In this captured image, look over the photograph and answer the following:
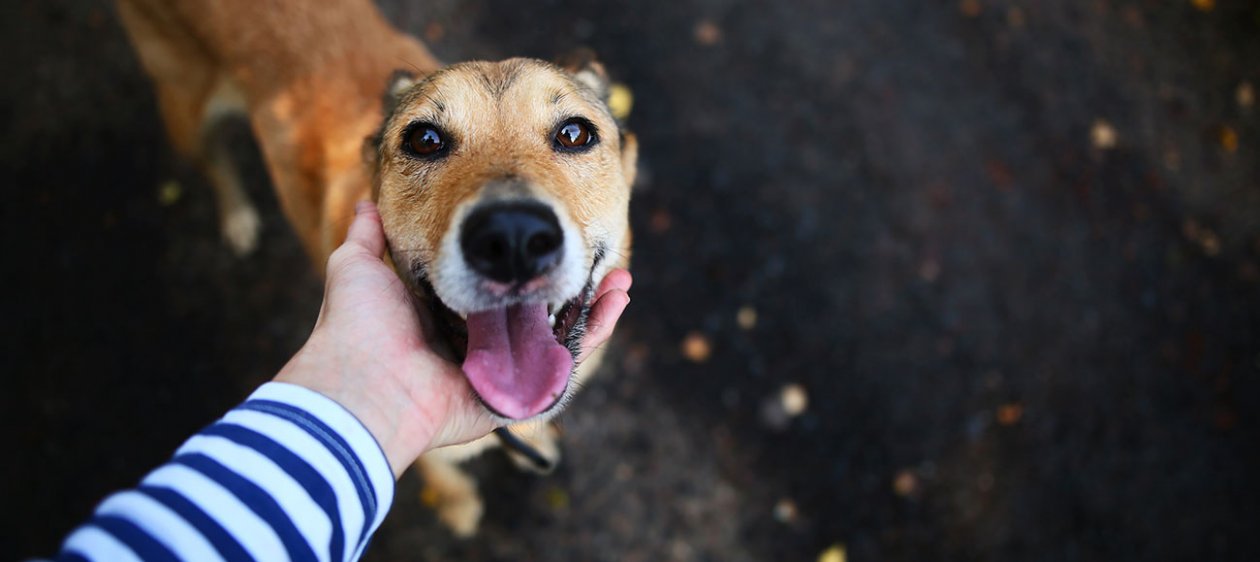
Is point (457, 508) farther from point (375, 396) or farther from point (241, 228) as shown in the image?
point (241, 228)

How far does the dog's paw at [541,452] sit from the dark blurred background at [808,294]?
0.25 m

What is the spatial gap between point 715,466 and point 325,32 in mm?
3343

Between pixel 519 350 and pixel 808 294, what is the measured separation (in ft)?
9.53

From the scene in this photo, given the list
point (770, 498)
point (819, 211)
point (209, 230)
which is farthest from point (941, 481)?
point (209, 230)

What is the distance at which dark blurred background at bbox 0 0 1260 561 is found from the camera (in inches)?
165

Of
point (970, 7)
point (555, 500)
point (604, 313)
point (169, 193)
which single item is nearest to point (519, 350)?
point (604, 313)

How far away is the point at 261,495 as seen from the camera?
1624 mm

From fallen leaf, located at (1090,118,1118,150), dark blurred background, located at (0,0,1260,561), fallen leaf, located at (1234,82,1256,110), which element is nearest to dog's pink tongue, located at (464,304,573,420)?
dark blurred background, located at (0,0,1260,561)

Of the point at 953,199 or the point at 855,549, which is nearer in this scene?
the point at 855,549

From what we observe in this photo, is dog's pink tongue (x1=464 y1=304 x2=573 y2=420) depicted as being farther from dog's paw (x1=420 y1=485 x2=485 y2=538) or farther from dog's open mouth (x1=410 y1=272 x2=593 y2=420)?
dog's paw (x1=420 y1=485 x2=485 y2=538)

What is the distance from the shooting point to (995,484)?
174 inches

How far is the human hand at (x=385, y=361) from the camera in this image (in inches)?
77.7

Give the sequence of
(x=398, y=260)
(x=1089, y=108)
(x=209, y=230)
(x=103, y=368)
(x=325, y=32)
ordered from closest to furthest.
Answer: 1. (x=398, y=260)
2. (x=325, y=32)
3. (x=103, y=368)
4. (x=209, y=230)
5. (x=1089, y=108)

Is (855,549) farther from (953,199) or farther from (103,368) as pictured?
(103,368)
